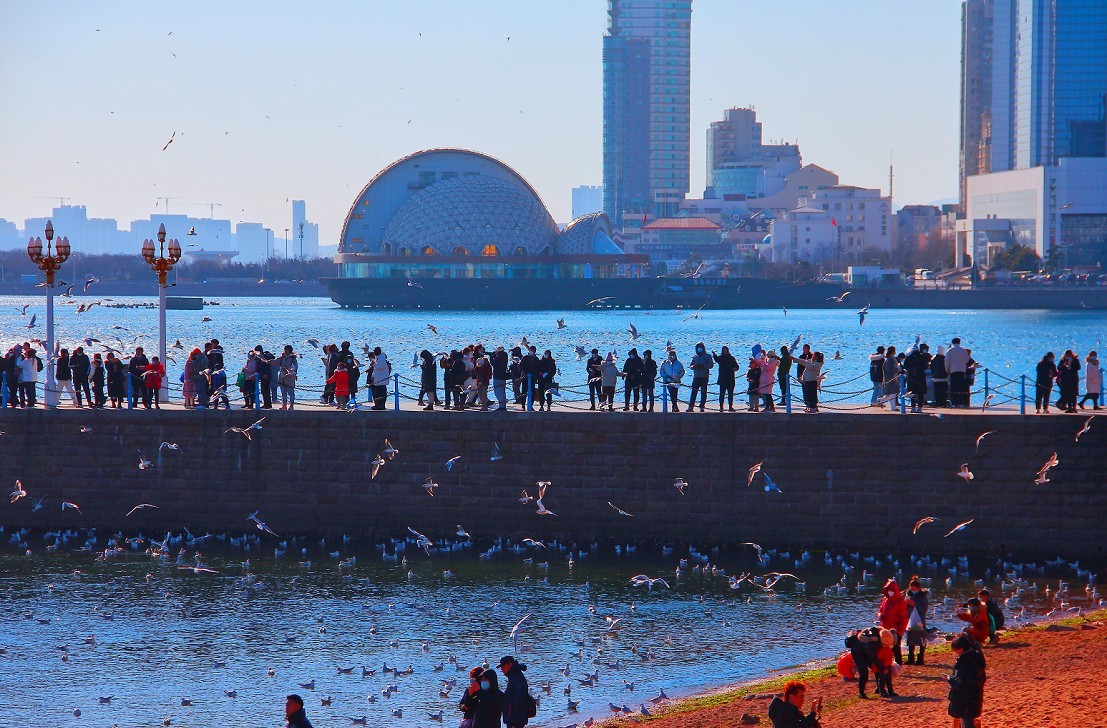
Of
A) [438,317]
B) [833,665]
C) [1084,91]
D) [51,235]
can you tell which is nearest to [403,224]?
[438,317]

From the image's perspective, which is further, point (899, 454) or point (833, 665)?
point (899, 454)

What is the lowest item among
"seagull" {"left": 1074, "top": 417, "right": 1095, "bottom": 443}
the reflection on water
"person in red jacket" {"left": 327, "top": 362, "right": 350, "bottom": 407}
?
the reflection on water

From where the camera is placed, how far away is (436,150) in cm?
14225

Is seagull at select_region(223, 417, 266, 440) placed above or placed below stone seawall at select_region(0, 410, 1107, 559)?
above

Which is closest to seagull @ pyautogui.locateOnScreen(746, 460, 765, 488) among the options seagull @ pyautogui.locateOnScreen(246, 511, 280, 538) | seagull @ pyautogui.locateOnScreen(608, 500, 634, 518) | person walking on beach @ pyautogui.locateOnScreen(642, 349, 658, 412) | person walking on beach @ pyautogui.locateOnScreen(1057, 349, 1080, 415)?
seagull @ pyautogui.locateOnScreen(608, 500, 634, 518)

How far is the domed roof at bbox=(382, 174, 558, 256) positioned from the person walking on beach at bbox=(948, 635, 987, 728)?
13356 cm

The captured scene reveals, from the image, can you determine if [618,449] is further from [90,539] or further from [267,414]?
[90,539]

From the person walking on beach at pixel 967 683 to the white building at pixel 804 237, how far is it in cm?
17904

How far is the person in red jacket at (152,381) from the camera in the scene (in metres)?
23.7

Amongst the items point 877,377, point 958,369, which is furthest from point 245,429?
point 958,369

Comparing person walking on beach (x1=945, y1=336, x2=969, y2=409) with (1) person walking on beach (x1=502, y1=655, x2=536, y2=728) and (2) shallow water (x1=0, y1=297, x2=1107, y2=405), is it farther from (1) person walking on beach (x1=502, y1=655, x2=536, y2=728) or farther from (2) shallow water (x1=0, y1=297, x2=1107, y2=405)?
(2) shallow water (x1=0, y1=297, x2=1107, y2=405)

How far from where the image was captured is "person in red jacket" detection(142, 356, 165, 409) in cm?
→ 2373

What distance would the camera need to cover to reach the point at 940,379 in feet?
75.6

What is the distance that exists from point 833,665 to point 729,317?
119 meters
